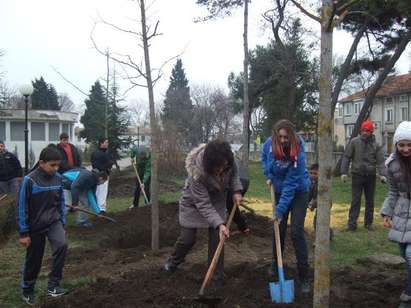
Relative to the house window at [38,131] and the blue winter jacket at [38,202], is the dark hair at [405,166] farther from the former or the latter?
the house window at [38,131]

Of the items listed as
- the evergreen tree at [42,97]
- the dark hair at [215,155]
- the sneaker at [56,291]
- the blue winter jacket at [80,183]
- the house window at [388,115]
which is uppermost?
the evergreen tree at [42,97]

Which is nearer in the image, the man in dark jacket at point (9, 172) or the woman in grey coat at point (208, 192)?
the woman in grey coat at point (208, 192)

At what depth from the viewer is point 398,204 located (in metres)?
4.21

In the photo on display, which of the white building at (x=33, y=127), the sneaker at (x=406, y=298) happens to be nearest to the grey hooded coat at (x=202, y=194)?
the sneaker at (x=406, y=298)

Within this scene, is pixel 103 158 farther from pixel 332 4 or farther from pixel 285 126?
pixel 332 4

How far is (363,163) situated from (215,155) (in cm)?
462

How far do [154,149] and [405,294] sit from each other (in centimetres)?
353

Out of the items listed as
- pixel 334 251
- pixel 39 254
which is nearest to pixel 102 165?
pixel 334 251

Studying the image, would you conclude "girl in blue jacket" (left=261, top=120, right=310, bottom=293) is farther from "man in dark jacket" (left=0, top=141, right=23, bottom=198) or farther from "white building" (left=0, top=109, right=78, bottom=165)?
"white building" (left=0, top=109, right=78, bottom=165)

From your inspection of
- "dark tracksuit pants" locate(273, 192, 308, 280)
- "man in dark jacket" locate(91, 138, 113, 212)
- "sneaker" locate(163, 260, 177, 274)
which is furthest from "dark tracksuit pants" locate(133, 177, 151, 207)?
"dark tracksuit pants" locate(273, 192, 308, 280)

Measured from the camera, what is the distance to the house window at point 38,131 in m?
51.9

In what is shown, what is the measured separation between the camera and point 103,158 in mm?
10383

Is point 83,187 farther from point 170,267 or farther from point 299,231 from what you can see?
point 299,231

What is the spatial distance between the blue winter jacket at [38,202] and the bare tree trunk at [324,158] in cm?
260
